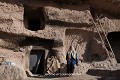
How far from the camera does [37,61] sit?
13.9 metres

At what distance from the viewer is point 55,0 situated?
46.9 ft

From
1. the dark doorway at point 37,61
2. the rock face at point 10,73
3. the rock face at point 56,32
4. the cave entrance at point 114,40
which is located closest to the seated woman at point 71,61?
the rock face at point 56,32

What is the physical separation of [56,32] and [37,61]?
1.60 metres

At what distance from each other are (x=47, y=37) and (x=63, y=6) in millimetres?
1858

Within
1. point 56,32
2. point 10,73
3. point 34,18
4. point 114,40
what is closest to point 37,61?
point 56,32

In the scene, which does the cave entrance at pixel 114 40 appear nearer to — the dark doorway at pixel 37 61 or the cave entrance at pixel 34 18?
the cave entrance at pixel 34 18

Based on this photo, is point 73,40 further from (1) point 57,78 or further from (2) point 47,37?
(1) point 57,78

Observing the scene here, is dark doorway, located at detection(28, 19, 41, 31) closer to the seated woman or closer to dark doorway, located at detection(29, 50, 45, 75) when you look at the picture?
dark doorway, located at detection(29, 50, 45, 75)

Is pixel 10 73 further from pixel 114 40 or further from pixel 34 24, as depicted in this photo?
pixel 114 40

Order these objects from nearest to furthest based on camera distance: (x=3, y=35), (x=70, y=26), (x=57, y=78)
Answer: (x=57, y=78) → (x=3, y=35) → (x=70, y=26)

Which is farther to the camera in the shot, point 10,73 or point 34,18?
point 34,18

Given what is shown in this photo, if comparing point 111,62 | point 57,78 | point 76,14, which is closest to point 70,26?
point 76,14

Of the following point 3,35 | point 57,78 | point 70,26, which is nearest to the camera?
point 57,78

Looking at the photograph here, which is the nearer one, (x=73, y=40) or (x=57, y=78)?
(x=57, y=78)
